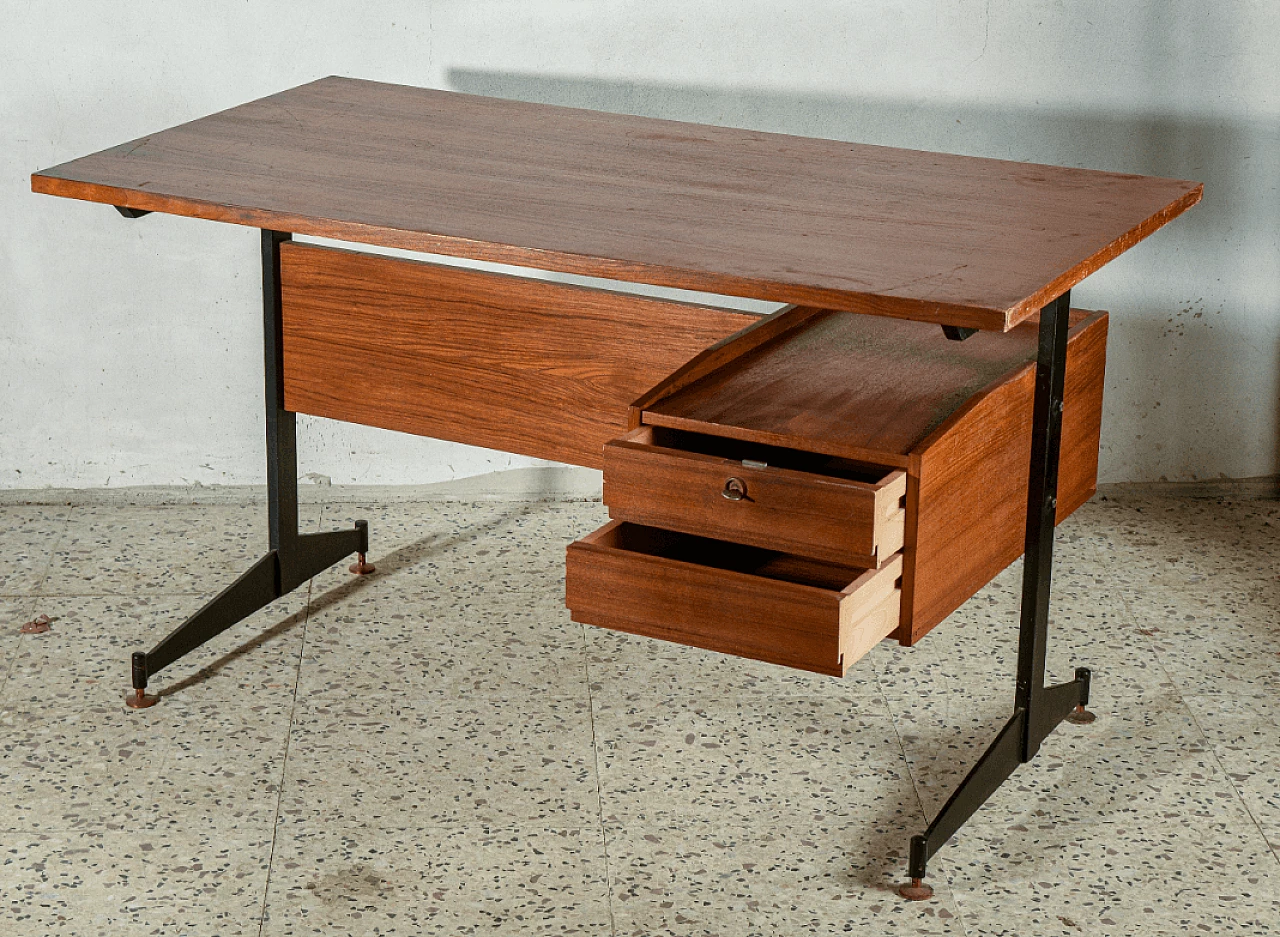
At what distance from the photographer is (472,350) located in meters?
2.93

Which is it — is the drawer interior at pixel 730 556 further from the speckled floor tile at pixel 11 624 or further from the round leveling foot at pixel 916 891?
the speckled floor tile at pixel 11 624

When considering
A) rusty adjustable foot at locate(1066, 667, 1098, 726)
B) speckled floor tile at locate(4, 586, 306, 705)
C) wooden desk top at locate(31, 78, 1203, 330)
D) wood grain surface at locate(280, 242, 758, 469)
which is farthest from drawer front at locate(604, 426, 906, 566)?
speckled floor tile at locate(4, 586, 306, 705)

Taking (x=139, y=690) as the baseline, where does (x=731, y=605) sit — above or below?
above

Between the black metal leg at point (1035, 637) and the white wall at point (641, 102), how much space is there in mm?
1159

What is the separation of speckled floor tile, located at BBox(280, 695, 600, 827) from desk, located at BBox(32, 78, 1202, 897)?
365 millimetres

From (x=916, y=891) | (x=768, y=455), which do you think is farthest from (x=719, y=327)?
(x=916, y=891)

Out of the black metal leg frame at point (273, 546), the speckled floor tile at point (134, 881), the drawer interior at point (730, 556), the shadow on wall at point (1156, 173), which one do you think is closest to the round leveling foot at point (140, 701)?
the black metal leg frame at point (273, 546)

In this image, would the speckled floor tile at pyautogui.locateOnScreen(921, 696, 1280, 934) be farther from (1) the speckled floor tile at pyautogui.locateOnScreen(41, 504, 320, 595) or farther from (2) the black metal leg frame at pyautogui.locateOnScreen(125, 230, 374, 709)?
(1) the speckled floor tile at pyautogui.locateOnScreen(41, 504, 320, 595)

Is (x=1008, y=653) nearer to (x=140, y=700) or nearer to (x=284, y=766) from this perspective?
(x=284, y=766)

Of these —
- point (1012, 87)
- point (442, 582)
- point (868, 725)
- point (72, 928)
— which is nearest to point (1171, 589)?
point (868, 725)

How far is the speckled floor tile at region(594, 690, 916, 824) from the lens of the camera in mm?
2516

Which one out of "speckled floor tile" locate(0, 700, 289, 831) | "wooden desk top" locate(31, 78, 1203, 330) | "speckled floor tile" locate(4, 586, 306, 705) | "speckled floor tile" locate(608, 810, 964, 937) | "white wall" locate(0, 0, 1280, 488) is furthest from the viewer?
"white wall" locate(0, 0, 1280, 488)

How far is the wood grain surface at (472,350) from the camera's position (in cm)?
280

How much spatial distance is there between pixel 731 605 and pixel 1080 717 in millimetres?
913
